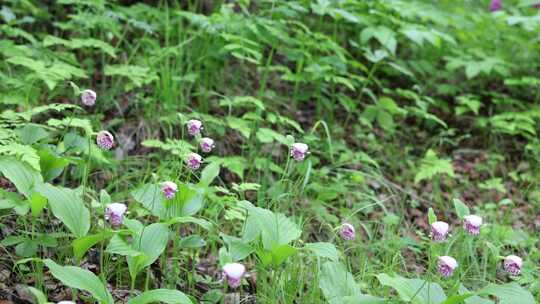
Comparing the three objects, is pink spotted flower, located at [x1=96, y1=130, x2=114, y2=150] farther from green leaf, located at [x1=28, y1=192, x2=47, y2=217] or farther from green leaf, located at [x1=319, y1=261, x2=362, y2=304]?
green leaf, located at [x1=319, y1=261, x2=362, y2=304]

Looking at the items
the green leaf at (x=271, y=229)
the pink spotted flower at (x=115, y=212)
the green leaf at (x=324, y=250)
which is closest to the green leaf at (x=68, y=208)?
the pink spotted flower at (x=115, y=212)

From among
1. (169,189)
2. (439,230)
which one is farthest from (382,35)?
(169,189)

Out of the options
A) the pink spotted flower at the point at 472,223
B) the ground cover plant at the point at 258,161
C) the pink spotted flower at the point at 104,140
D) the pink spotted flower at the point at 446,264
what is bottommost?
the ground cover plant at the point at 258,161

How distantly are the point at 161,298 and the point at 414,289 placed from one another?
2.58ft

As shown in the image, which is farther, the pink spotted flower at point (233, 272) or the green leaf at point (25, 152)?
the green leaf at point (25, 152)

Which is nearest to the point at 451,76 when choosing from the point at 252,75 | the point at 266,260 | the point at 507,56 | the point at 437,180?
the point at 507,56

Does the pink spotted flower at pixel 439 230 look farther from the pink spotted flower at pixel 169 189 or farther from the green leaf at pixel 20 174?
the green leaf at pixel 20 174

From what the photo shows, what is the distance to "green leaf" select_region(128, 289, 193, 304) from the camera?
1.75m

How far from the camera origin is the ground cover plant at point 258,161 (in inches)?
79.5

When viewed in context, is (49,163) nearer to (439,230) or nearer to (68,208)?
(68,208)

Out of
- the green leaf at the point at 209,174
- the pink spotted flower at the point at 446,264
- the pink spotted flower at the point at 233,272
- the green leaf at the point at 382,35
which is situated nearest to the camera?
the pink spotted flower at the point at 233,272

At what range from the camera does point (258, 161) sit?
125 inches

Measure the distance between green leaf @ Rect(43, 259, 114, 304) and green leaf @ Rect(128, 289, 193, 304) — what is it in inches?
3.3

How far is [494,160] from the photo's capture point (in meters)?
4.03
